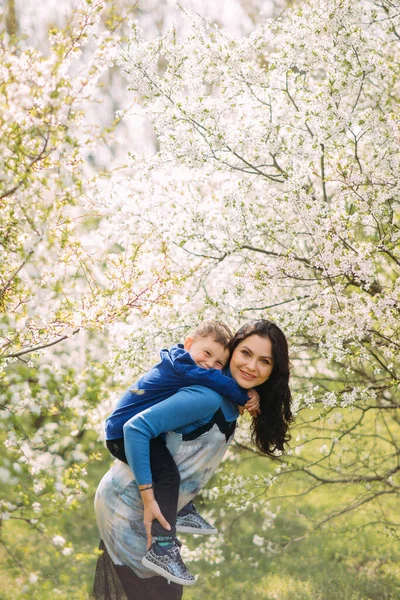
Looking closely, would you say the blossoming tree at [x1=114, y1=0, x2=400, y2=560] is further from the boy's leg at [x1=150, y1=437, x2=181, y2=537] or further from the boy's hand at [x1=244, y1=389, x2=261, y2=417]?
the boy's leg at [x1=150, y1=437, x2=181, y2=537]

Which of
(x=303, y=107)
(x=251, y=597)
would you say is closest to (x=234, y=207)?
(x=303, y=107)

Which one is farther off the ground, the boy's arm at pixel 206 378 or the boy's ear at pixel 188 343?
the boy's ear at pixel 188 343

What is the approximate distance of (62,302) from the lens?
2875 mm

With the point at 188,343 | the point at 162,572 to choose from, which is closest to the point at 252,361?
the point at 188,343

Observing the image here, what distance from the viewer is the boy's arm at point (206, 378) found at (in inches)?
81.7

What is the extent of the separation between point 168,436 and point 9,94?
1.14m

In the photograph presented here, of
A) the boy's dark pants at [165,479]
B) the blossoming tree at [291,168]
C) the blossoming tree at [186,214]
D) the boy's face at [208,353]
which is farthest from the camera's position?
the blossoming tree at [291,168]

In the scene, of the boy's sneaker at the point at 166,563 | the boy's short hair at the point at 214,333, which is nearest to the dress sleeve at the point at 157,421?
the boy's sneaker at the point at 166,563

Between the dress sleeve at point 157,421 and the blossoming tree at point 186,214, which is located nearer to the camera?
the dress sleeve at point 157,421

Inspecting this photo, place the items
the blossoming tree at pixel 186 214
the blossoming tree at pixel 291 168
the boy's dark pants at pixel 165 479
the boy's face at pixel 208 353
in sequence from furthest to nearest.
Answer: the blossoming tree at pixel 291 168, the boy's face at pixel 208 353, the blossoming tree at pixel 186 214, the boy's dark pants at pixel 165 479

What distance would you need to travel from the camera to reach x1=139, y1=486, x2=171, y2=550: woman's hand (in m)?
1.98

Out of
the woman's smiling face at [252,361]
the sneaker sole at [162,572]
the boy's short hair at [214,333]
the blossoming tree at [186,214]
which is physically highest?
the blossoming tree at [186,214]

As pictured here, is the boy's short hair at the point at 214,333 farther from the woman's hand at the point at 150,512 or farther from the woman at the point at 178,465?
the woman's hand at the point at 150,512

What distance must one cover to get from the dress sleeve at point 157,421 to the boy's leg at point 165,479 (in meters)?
0.08
